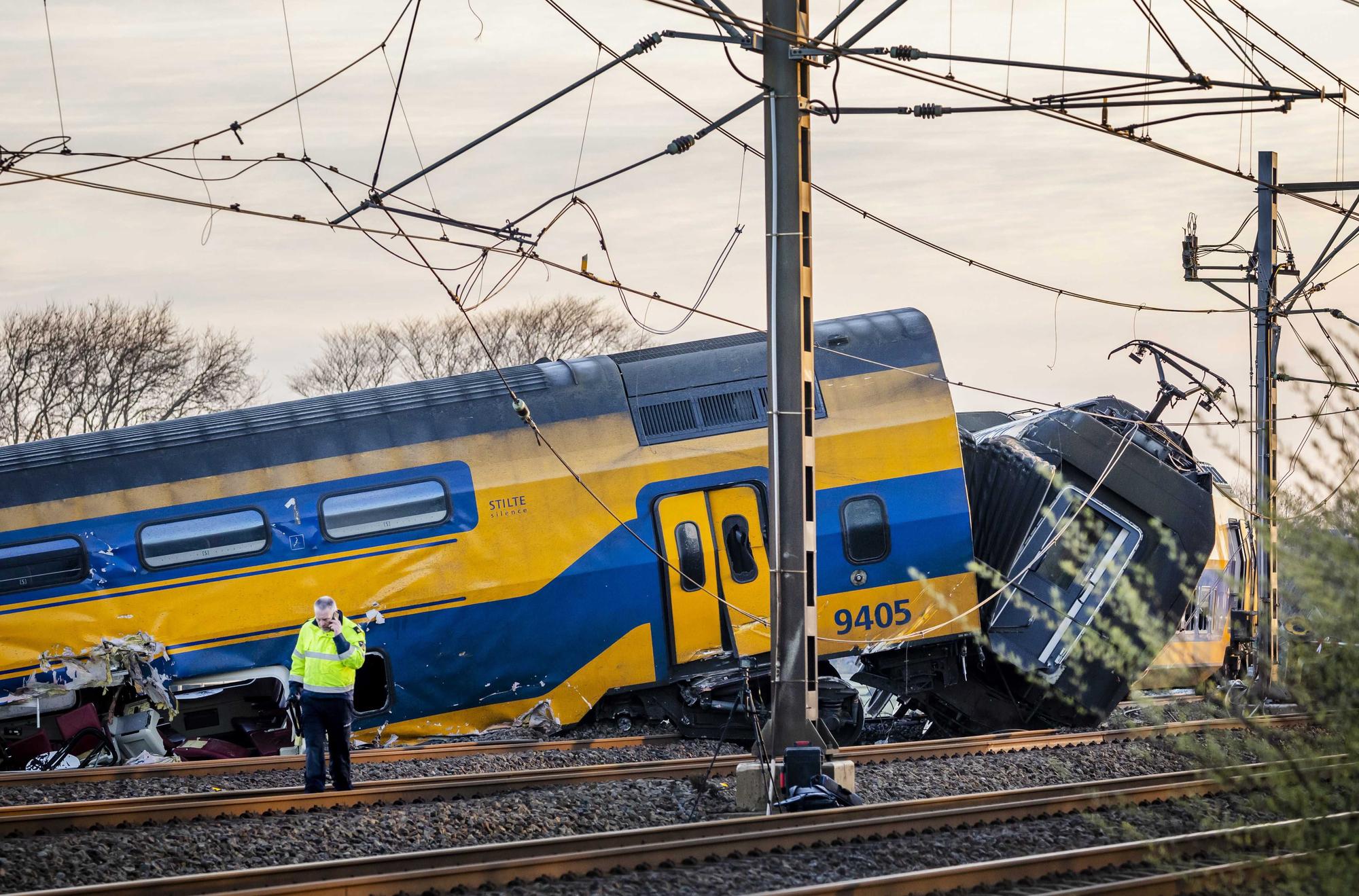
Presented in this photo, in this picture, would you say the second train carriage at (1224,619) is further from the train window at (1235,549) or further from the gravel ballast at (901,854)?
the gravel ballast at (901,854)

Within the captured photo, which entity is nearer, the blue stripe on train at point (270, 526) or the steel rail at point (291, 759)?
the steel rail at point (291, 759)

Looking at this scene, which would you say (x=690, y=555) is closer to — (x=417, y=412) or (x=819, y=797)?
(x=417, y=412)

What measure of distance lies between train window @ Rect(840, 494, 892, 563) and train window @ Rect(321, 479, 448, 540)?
13.9 ft

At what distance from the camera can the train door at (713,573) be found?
14852 millimetres

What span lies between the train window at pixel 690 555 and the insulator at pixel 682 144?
4128 mm

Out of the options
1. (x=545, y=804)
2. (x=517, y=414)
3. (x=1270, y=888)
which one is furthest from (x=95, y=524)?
(x=1270, y=888)

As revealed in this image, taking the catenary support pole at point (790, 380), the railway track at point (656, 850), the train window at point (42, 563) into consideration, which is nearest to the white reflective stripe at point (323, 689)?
the railway track at point (656, 850)

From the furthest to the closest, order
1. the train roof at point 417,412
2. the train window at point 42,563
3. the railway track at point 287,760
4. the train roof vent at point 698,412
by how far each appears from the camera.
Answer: the train roof vent at point 698,412
the train roof at point 417,412
the train window at point 42,563
the railway track at point 287,760

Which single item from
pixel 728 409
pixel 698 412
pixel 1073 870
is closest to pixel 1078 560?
pixel 728 409

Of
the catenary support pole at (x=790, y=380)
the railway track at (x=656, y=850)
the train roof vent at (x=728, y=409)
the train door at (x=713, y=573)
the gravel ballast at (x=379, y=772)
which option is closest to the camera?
the railway track at (x=656, y=850)

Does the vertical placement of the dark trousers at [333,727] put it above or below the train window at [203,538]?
below

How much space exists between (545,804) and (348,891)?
11.0 ft

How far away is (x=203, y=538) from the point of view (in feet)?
47.7

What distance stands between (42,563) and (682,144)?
25.3 ft
